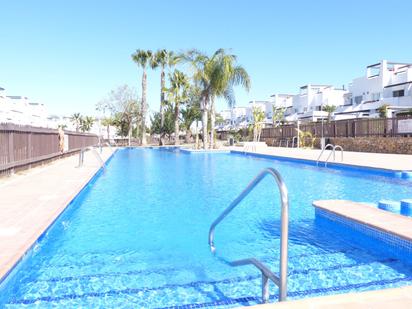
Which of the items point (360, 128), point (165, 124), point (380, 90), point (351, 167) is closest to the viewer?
point (351, 167)

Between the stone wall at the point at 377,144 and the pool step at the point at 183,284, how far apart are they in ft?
52.9

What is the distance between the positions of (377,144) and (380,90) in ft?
81.4

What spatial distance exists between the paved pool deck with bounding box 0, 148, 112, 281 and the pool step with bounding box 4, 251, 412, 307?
1.75 ft

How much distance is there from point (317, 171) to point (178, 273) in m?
9.91

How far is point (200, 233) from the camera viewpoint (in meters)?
5.47

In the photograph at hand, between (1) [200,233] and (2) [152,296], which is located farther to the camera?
(1) [200,233]

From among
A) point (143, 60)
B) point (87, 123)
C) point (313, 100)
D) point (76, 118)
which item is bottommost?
point (87, 123)

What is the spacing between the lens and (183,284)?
3.56 metres

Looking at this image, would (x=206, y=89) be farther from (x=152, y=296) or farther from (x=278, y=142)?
(x=152, y=296)

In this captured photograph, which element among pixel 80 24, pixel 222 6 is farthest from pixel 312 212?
pixel 80 24

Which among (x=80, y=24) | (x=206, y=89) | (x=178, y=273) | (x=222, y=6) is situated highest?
(x=222, y=6)

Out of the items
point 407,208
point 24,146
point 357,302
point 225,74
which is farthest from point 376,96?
point 357,302

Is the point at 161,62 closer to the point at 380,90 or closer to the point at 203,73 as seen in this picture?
the point at 203,73

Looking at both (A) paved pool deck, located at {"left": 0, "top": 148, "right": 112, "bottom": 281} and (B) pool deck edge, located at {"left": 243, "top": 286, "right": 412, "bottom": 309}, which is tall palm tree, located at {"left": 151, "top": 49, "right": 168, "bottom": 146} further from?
(B) pool deck edge, located at {"left": 243, "top": 286, "right": 412, "bottom": 309}
